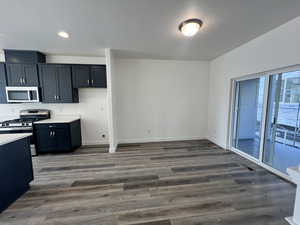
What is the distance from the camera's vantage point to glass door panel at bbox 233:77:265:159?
3529mm

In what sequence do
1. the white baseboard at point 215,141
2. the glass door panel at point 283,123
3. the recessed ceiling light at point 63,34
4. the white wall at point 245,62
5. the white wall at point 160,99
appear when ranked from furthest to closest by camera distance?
the white wall at point 160,99 < the white baseboard at point 215,141 < the recessed ceiling light at point 63,34 < the glass door panel at point 283,123 < the white wall at point 245,62

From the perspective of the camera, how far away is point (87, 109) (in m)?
4.34

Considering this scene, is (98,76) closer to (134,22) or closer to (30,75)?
(30,75)

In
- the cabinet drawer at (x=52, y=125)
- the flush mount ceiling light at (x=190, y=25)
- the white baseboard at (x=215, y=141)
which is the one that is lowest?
the white baseboard at (x=215, y=141)

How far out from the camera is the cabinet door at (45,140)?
3564 millimetres

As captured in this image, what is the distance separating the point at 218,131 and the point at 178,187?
267cm

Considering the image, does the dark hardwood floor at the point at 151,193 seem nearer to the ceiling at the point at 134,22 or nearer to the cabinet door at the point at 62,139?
the cabinet door at the point at 62,139

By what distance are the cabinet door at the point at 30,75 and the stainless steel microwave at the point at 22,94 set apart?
15cm

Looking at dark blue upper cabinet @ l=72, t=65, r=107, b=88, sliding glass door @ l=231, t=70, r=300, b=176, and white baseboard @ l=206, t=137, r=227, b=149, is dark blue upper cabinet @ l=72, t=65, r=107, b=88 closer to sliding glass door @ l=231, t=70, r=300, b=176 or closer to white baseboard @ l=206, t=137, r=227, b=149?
white baseboard @ l=206, t=137, r=227, b=149

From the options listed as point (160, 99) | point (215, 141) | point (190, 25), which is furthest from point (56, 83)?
point (215, 141)

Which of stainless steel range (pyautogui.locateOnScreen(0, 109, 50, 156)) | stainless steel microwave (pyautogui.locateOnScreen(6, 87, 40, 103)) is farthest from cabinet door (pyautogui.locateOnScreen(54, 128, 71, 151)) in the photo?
stainless steel microwave (pyautogui.locateOnScreen(6, 87, 40, 103))

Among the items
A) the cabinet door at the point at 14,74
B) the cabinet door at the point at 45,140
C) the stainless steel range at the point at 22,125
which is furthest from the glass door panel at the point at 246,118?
the cabinet door at the point at 14,74

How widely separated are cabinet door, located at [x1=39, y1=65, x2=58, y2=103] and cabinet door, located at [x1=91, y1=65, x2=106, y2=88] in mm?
987

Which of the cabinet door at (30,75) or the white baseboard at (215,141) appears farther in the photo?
the white baseboard at (215,141)
